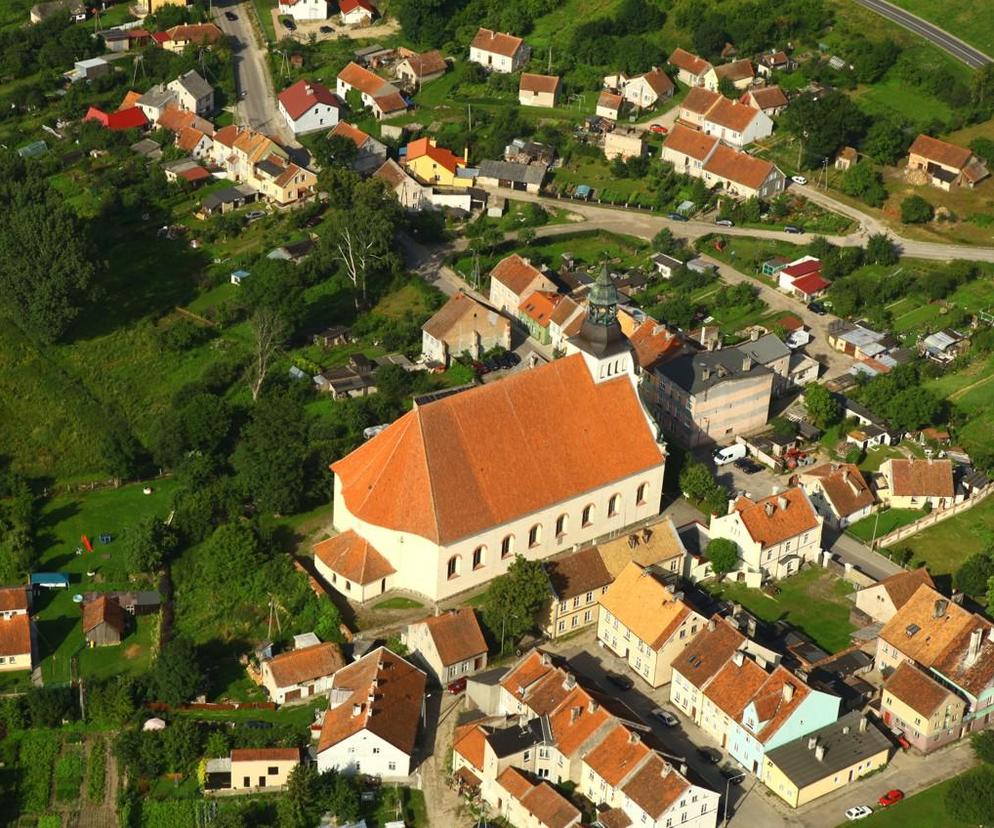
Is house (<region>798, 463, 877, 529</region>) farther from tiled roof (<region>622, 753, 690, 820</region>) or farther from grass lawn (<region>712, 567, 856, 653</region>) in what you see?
tiled roof (<region>622, 753, 690, 820</region>)

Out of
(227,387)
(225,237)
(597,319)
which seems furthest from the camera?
(225,237)

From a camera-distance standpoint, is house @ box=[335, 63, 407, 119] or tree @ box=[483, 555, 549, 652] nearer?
tree @ box=[483, 555, 549, 652]

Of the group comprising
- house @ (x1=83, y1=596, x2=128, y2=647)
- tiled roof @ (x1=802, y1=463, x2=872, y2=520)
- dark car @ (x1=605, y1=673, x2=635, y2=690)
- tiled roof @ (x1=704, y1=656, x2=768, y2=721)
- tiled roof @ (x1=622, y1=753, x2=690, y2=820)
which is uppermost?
tiled roof @ (x1=622, y1=753, x2=690, y2=820)

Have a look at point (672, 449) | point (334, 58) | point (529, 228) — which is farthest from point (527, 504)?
point (334, 58)

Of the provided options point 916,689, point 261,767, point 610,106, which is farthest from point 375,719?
point 610,106

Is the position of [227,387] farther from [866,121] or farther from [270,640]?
[866,121]

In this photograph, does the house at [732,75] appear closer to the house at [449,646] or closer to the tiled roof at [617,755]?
the house at [449,646]

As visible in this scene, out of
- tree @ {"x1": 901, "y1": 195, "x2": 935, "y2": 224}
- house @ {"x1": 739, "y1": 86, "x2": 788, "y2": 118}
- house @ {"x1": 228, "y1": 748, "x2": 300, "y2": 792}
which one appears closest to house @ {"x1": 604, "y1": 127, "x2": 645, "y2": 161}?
house @ {"x1": 739, "y1": 86, "x2": 788, "y2": 118}
